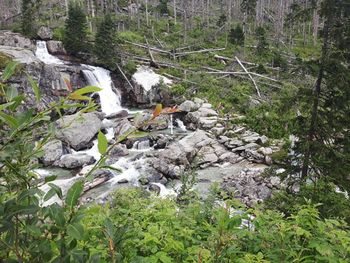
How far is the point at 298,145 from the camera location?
30.0 feet

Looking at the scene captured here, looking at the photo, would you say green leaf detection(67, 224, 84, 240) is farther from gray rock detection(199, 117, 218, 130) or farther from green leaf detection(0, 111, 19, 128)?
gray rock detection(199, 117, 218, 130)

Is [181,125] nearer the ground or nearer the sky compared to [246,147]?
nearer the sky

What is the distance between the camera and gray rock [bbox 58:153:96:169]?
609 inches

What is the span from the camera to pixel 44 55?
26.8 meters

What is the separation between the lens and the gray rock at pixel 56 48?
2762 cm

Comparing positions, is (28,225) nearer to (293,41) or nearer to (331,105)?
(331,105)

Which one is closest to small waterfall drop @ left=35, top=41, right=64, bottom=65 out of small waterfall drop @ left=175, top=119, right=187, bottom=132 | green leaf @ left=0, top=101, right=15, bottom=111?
small waterfall drop @ left=175, top=119, right=187, bottom=132

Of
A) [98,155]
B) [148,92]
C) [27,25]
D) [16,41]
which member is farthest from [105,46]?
[98,155]

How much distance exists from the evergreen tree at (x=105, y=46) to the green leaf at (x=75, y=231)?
25.9m

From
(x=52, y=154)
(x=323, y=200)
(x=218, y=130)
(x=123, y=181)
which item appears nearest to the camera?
(x=323, y=200)

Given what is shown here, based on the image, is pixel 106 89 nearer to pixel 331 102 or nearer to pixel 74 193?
pixel 331 102

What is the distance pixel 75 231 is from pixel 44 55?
2851 cm

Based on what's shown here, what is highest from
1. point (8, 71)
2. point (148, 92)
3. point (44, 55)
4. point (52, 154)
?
point (8, 71)

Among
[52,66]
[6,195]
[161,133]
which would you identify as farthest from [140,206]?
[52,66]
